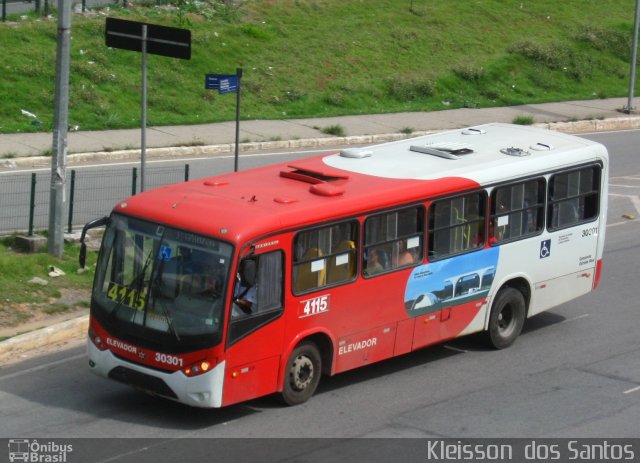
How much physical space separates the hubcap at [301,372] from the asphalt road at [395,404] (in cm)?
25

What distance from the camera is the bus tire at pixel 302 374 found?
13.0 meters

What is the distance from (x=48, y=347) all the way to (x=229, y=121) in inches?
632

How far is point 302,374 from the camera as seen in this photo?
13.1m

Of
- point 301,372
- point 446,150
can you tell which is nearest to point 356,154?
point 446,150

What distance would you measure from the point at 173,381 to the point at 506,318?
5218 mm

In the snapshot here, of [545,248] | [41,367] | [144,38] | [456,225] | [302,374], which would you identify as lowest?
[41,367]

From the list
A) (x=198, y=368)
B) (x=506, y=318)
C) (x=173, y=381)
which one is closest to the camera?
(x=198, y=368)

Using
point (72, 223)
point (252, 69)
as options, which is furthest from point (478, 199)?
point (252, 69)

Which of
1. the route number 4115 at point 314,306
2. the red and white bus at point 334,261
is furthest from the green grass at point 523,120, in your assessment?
the route number 4115 at point 314,306

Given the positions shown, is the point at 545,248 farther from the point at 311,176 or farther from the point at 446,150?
the point at 311,176

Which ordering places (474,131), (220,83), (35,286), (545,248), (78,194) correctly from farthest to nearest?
(78,194)
(220,83)
(474,131)
(35,286)
(545,248)

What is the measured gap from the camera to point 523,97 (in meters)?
37.1

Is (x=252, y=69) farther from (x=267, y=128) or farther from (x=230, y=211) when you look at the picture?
(x=230, y=211)

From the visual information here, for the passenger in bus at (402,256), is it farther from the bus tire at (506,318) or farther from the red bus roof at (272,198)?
the bus tire at (506,318)
